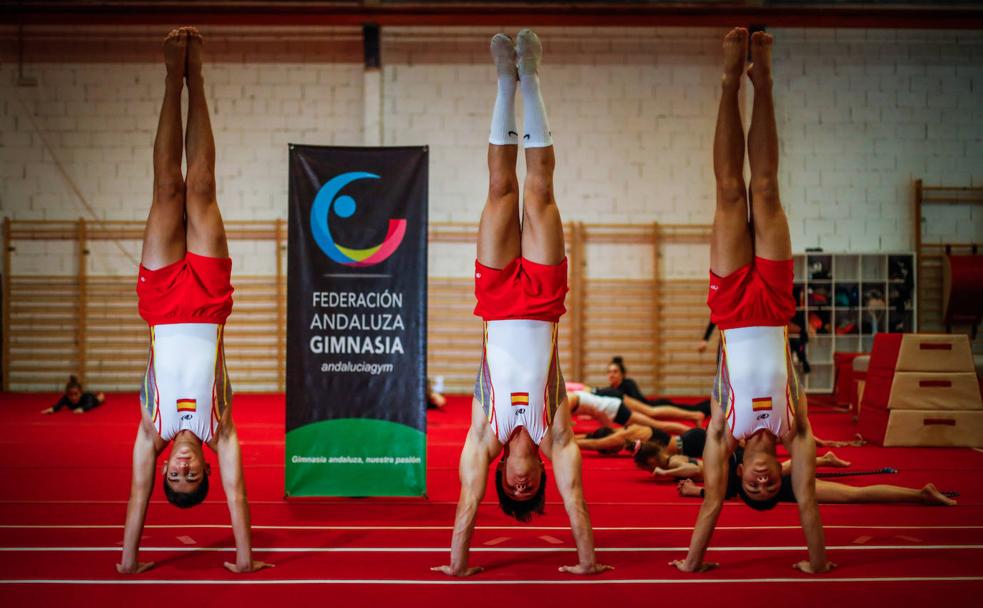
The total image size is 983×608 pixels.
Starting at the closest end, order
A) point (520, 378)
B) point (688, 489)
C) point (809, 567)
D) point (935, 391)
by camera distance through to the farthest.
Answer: point (809, 567)
point (520, 378)
point (688, 489)
point (935, 391)

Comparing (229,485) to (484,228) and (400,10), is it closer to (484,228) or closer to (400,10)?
(484,228)

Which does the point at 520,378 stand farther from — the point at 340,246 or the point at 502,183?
the point at 340,246

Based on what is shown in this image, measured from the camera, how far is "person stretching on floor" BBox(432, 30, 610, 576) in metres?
4.35

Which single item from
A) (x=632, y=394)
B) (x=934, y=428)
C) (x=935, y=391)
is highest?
(x=935, y=391)

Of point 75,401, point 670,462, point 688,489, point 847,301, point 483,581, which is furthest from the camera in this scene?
point 847,301

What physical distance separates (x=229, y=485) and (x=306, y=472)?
69.2 inches

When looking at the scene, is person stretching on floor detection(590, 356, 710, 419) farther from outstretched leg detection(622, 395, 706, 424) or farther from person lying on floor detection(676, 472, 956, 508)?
person lying on floor detection(676, 472, 956, 508)

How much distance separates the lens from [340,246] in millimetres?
6059

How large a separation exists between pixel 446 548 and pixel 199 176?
8.45 feet

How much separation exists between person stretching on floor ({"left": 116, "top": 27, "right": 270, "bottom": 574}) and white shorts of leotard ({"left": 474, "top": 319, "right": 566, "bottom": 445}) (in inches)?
55.2

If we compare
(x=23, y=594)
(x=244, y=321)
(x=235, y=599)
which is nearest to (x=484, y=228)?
(x=235, y=599)

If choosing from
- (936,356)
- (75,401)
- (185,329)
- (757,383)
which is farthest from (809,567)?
(75,401)

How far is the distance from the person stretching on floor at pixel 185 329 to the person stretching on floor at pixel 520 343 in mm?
1330

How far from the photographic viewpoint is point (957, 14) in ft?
43.0
